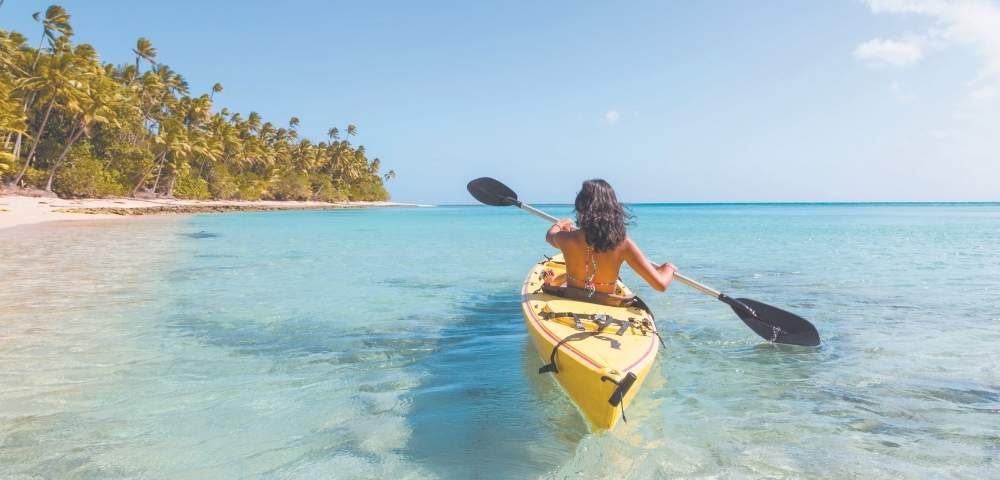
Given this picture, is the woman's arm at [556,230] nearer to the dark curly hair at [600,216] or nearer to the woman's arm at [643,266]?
the dark curly hair at [600,216]

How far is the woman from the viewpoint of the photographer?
14.9 feet

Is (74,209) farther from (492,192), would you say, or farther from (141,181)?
(492,192)

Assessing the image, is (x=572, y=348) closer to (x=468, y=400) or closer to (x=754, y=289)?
(x=468, y=400)

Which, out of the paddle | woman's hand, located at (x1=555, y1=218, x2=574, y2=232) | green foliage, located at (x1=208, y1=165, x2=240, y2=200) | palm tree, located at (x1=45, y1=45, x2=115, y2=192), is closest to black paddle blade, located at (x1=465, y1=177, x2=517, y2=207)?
woman's hand, located at (x1=555, y1=218, x2=574, y2=232)

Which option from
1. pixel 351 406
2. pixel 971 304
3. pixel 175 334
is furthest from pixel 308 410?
pixel 971 304

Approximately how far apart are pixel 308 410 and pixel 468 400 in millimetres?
1308

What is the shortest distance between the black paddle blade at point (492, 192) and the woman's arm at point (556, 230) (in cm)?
286

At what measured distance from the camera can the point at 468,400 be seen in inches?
185

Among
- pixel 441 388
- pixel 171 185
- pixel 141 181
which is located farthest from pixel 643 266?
pixel 171 185

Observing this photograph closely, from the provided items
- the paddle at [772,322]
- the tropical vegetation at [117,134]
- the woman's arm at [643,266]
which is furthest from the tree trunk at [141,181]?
the woman's arm at [643,266]

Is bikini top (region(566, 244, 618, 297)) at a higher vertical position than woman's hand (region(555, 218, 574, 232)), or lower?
lower

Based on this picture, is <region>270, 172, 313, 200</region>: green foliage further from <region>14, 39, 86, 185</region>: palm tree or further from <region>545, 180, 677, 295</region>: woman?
<region>545, 180, 677, 295</region>: woman

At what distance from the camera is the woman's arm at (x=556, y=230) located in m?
5.00

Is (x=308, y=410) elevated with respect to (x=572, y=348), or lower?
lower
